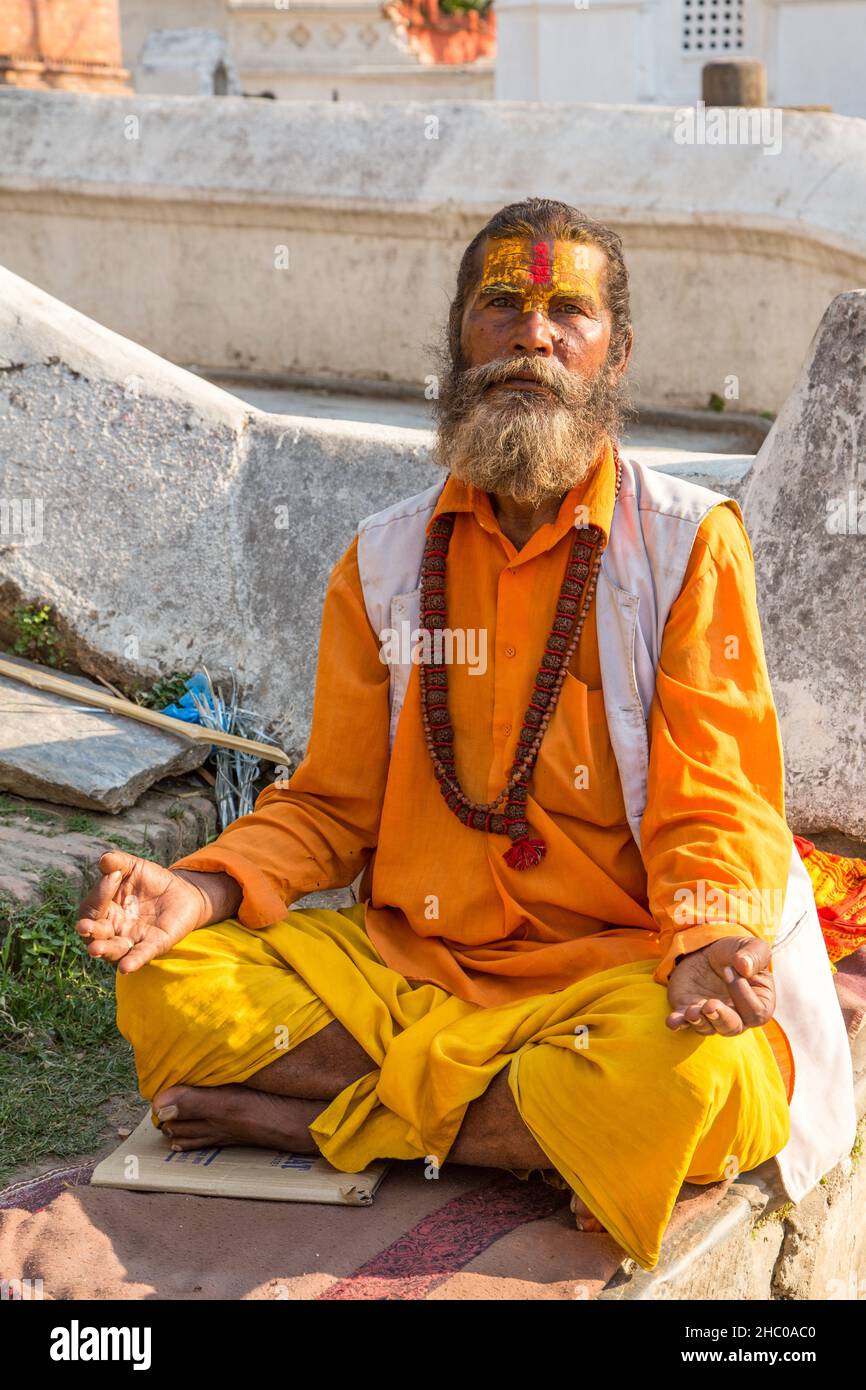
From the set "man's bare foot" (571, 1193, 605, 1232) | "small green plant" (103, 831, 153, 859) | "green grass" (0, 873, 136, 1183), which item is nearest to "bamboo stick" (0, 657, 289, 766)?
"small green plant" (103, 831, 153, 859)

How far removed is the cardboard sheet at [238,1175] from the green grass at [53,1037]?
0.78 feet

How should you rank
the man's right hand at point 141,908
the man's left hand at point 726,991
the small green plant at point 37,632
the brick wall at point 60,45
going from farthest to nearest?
the brick wall at point 60,45 < the small green plant at point 37,632 < the man's right hand at point 141,908 < the man's left hand at point 726,991

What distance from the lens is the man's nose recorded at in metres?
3.00

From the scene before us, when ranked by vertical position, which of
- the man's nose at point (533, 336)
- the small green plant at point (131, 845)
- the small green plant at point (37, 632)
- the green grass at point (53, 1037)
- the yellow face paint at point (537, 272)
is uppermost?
the yellow face paint at point (537, 272)

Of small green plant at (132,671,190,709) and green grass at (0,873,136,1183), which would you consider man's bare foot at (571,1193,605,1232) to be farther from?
small green plant at (132,671,190,709)

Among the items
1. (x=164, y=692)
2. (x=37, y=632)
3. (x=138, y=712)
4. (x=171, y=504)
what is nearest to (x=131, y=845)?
(x=138, y=712)

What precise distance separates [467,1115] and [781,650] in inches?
75.2

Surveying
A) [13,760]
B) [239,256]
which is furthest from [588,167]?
[13,760]

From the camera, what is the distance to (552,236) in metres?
3.04

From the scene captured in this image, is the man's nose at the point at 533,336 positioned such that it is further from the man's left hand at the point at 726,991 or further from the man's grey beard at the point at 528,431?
the man's left hand at the point at 726,991

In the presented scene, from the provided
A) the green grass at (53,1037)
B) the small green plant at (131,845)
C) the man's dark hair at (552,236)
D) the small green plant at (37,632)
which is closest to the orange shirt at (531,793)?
the man's dark hair at (552,236)

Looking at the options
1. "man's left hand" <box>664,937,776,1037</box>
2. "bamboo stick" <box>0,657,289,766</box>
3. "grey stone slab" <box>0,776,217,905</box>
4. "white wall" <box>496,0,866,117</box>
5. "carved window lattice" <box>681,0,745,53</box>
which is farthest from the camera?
"carved window lattice" <box>681,0,745,53</box>

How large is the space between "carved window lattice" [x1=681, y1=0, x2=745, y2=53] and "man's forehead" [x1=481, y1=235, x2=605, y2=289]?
10740mm

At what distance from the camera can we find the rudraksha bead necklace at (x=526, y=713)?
2.95 meters
